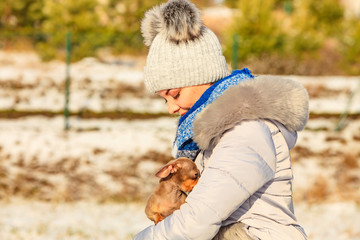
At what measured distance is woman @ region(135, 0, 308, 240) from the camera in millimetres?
1363

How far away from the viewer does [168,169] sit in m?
1.59

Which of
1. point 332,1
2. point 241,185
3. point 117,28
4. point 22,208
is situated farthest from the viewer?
point 332,1

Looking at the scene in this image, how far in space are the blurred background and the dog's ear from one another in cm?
64

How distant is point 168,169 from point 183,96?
0.28m

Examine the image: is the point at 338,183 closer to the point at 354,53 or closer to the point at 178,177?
the point at 178,177

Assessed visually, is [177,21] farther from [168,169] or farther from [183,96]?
[168,169]

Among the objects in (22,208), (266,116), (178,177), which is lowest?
(22,208)

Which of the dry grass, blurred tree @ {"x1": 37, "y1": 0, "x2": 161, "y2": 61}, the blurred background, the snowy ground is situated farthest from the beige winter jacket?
blurred tree @ {"x1": 37, "y1": 0, "x2": 161, "y2": 61}

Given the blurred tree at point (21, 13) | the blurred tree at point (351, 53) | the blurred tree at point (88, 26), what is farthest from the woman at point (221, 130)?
the blurred tree at point (21, 13)

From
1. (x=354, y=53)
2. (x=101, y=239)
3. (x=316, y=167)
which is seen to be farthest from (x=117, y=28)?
(x=101, y=239)

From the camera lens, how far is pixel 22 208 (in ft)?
18.4

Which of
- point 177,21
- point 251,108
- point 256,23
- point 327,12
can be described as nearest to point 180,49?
point 177,21

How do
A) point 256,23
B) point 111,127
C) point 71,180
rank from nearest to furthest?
point 71,180 → point 111,127 → point 256,23

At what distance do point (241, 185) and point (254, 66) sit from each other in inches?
402
